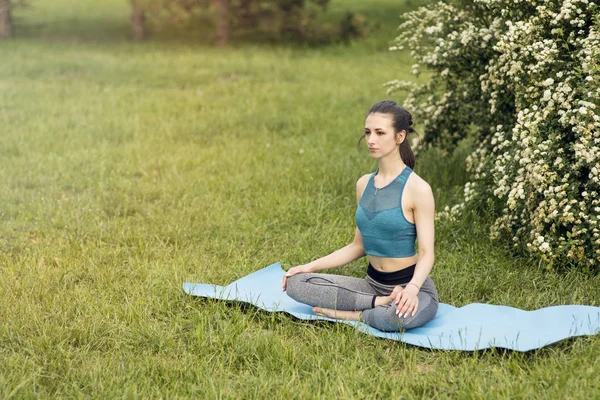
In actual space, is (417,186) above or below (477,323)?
above

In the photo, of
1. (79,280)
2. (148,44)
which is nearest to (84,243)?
(79,280)

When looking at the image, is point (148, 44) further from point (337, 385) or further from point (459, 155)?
point (337, 385)

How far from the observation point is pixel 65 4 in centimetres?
2745

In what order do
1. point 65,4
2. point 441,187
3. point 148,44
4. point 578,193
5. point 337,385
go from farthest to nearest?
point 65,4, point 148,44, point 441,187, point 578,193, point 337,385

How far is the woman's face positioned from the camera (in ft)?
13.3

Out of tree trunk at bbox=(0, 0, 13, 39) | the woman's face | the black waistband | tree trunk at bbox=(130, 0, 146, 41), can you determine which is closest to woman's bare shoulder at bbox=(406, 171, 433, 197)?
the woman's face

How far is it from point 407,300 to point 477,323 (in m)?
0.51

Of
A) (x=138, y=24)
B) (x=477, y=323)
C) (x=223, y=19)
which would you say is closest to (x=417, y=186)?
(x=477, y=323)

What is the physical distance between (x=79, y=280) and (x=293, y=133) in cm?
474

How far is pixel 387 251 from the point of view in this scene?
4238 millimetres

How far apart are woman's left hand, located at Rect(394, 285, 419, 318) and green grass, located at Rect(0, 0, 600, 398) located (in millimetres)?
191

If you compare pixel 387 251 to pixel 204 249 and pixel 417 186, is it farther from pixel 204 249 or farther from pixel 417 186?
pixel 204 249

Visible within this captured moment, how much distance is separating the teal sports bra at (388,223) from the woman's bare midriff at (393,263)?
3 cm

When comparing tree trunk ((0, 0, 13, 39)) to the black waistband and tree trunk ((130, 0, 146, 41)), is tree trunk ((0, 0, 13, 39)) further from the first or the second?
the black waistband
